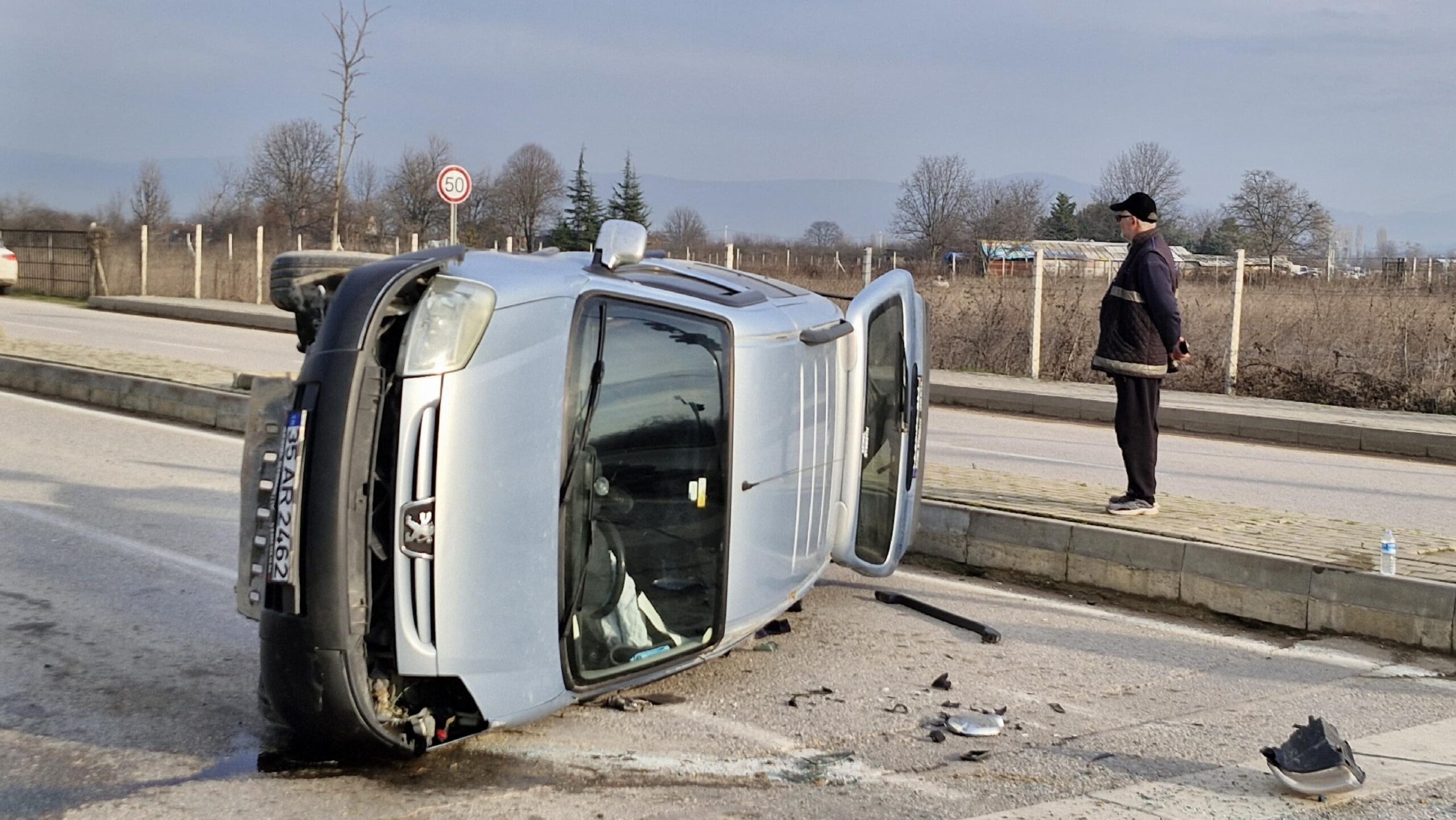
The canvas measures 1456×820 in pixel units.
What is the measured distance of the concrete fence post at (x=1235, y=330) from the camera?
1830cm

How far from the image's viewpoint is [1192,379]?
18.9m

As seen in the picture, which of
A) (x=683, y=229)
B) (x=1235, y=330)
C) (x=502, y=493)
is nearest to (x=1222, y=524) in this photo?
(x=502, y=493)

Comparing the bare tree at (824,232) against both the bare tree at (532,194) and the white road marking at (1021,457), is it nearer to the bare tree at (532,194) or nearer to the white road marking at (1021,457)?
the bare tree at (532,194)

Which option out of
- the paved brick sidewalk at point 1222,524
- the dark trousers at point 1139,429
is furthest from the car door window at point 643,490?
the dark trousers at point 1139,429

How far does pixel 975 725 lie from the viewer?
4.90 metres

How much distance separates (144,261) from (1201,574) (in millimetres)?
32067

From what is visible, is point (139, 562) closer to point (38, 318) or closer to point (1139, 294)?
point (1139, 294)

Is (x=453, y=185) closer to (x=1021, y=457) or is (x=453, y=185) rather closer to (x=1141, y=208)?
(x=1021, y=457)

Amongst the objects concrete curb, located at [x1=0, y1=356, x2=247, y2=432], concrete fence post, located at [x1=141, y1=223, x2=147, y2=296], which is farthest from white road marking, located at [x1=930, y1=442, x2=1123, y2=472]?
concrete fence post, located at [x1=141, y1=223, x2=147, y2=296]

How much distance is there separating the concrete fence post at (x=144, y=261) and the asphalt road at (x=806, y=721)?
28.6 meters

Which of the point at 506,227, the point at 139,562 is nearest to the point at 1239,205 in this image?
the point at 506,227

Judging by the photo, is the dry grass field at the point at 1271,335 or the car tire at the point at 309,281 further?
the dry grass field at the point at 1271,335

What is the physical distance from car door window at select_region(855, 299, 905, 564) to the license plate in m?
3.12

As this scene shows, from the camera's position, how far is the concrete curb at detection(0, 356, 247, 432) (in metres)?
12.2
